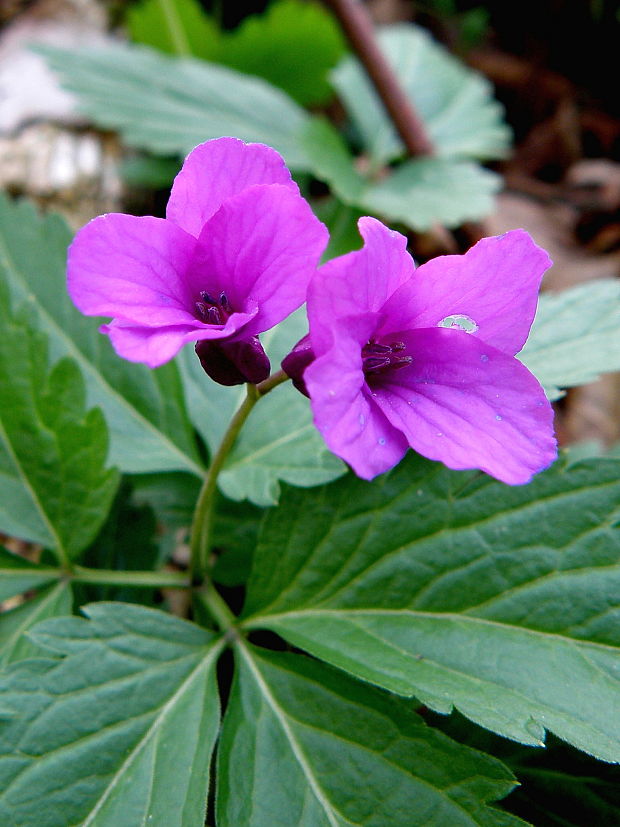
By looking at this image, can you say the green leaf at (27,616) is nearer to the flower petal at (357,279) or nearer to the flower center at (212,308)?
the flower center at (212,308)

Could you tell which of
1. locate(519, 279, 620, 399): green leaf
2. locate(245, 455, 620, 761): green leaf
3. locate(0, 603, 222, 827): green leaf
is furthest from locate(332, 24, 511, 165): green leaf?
locate(0, 603, 222, 827): green leaf

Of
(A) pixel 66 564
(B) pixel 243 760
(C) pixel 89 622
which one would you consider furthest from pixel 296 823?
(A) pixel 66 564

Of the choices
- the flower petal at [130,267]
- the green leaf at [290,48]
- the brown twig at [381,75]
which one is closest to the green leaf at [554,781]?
the flower petal at [130,267]

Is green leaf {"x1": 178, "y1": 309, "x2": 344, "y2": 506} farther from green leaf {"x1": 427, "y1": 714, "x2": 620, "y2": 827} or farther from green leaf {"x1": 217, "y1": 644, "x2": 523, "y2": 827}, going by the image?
green leaf {"x1": 427, "y1": 714, "x2": 620, "y2": 827}

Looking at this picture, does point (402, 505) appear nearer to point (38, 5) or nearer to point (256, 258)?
point (256, 258)

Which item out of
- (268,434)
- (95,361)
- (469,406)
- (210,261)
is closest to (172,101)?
(95,361)
